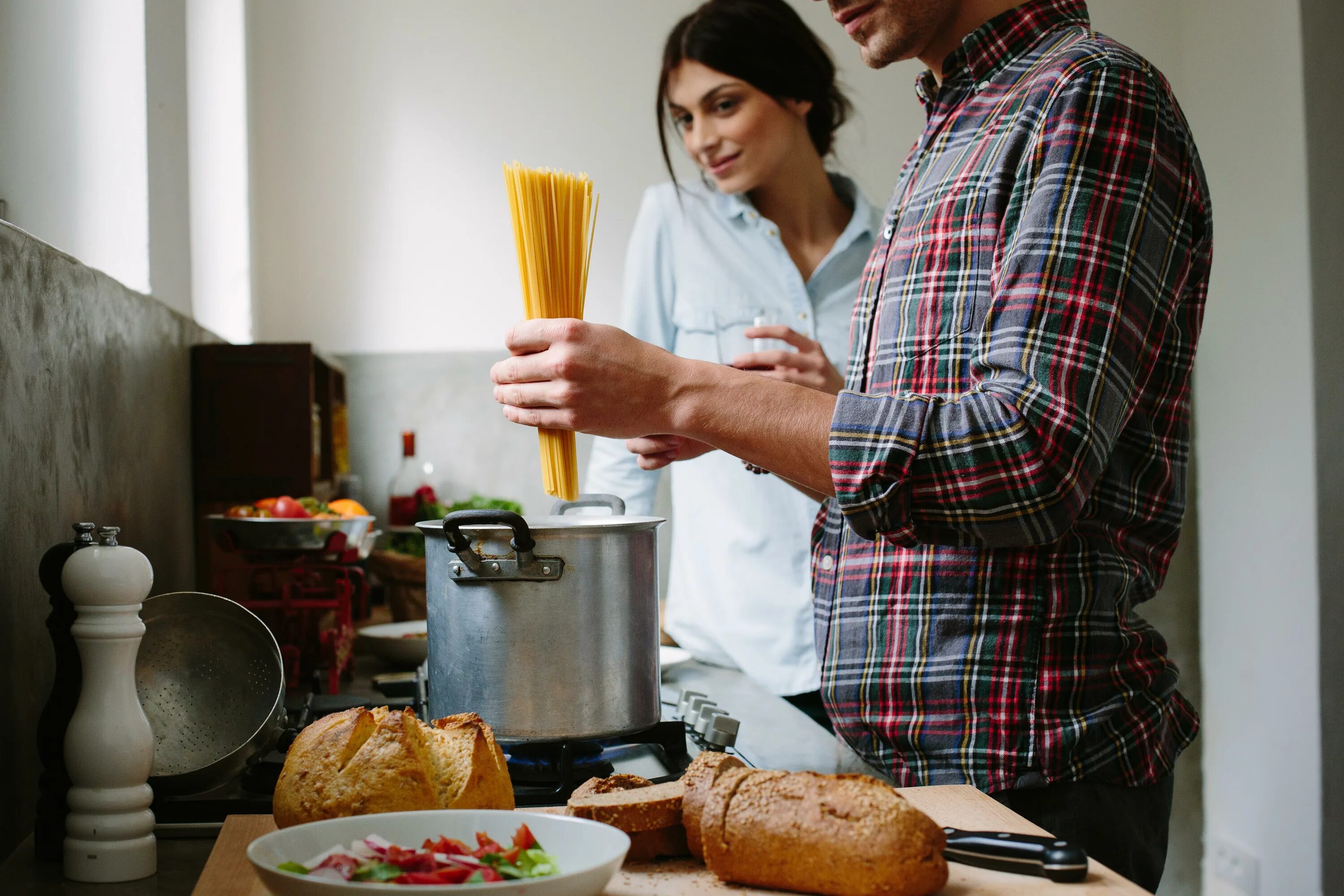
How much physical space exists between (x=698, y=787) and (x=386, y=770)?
208 mm

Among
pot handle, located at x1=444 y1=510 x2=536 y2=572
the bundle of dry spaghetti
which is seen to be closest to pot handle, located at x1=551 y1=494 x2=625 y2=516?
the bundle of dry spaghetti

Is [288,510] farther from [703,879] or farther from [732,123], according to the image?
[703,879]

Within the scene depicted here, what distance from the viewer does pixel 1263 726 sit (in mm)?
2695

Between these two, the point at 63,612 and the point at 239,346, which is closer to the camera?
the point at 63,612

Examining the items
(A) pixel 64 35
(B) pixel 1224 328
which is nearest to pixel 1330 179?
(B) pixel 1224 328

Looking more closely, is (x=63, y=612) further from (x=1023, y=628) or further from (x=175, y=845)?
(x=1023, y=628)

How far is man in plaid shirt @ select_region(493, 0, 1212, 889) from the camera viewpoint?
847 millimetres

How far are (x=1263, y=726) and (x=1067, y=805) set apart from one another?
2104 mm

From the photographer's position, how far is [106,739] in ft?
2.63

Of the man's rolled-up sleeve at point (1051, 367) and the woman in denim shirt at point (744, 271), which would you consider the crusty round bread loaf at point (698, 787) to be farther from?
the woman in denim shirt at point (744, 271)

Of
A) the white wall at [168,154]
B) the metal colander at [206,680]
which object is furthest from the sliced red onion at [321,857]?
the white wall at [168,154]

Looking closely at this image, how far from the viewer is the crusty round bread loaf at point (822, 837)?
1.99 ft

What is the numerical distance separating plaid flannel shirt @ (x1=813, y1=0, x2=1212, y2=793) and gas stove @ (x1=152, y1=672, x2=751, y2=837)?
0.54ft

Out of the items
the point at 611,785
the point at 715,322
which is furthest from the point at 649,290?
the point at 611,785
